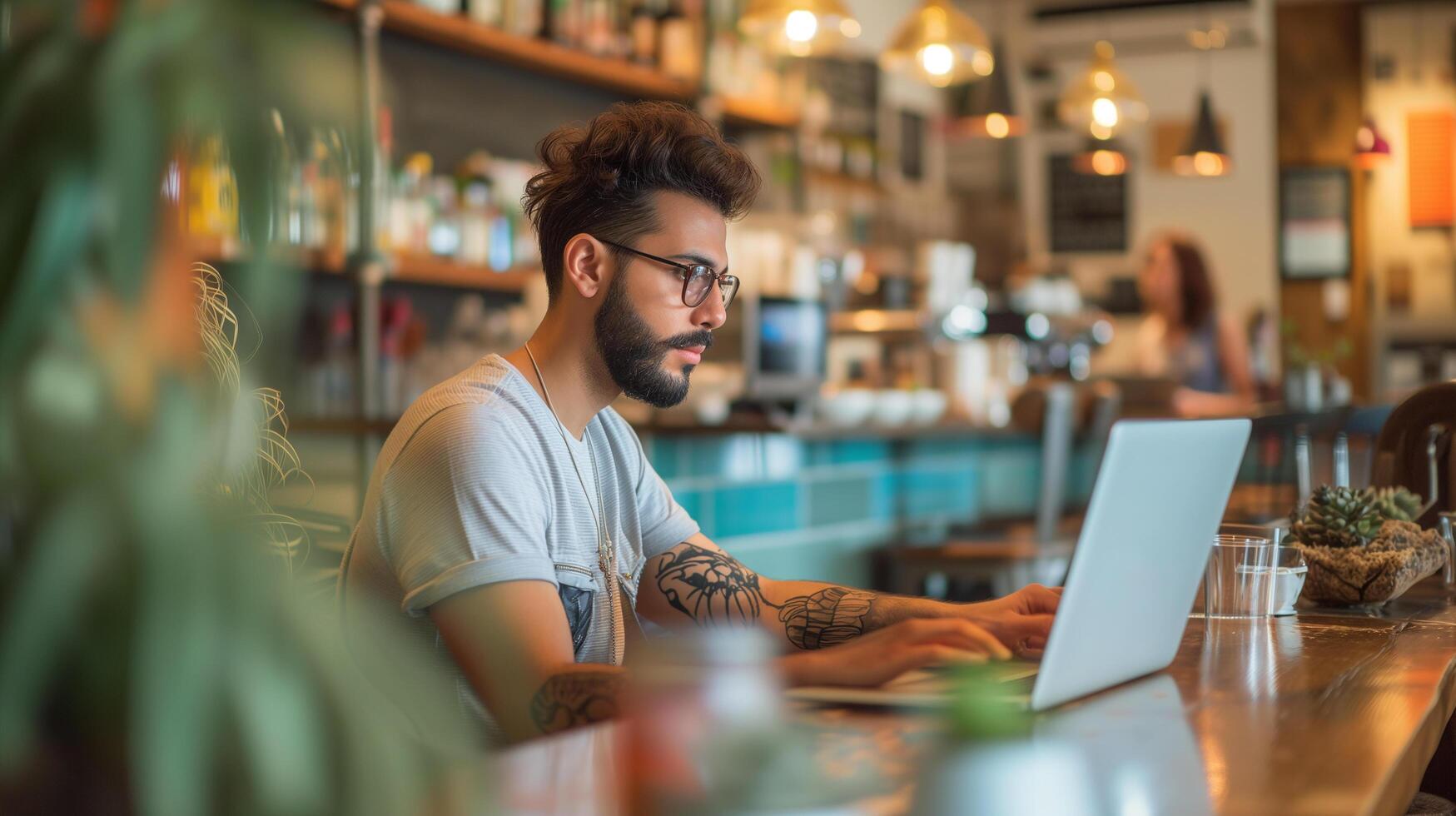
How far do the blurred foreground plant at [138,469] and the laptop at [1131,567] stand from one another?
0.65m

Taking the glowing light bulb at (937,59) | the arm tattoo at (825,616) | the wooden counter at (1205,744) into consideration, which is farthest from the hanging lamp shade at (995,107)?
the wooden counter at (1205,744)

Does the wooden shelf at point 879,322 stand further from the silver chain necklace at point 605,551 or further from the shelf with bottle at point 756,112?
the silver chain necklace at point 605,551

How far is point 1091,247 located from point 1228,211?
0.85 meters

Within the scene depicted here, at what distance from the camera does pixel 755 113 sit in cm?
623

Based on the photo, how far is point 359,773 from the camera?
38cm

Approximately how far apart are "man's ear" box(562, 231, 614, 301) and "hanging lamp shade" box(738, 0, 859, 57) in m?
2.83

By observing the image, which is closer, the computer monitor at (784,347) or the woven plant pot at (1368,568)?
the woven plant pot at (1368,568)

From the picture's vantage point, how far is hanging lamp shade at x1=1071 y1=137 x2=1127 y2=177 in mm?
8055

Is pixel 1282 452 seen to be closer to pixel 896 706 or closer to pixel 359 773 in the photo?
pixel 896 706

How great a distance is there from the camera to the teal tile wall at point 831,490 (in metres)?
4.23

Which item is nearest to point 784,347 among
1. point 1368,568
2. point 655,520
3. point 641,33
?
point 641,33

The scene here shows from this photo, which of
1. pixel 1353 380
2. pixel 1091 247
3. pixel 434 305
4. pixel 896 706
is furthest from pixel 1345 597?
pixel 1353 380

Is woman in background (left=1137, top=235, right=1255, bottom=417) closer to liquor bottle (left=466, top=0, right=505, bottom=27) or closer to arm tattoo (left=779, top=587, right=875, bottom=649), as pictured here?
liquor bottle (left=466, top=0, right=505, bottom=27)

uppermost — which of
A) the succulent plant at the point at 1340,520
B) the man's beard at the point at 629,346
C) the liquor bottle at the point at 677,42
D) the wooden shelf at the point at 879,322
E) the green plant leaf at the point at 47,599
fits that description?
the liquor bottle at the point at 677,42
